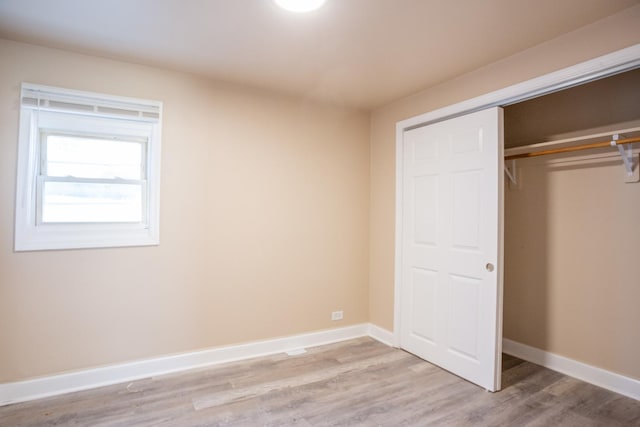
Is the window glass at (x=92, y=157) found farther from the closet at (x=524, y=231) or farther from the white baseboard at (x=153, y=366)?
the closet at (x=524, y=231)

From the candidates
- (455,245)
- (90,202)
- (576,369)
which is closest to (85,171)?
(90,202)

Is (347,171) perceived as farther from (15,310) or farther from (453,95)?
(15,310)

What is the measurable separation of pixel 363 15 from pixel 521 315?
2.98m

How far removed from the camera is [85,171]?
2.65m

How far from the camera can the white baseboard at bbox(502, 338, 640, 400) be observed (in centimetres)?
252

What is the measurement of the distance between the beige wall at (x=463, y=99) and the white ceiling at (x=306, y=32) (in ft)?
0.29

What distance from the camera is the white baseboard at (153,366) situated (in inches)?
94.3

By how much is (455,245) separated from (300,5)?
2154 mm

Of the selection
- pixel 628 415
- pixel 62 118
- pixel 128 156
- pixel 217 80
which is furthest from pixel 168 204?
pixel 628 415

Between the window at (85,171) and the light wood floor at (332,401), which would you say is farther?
the window at (85,171)

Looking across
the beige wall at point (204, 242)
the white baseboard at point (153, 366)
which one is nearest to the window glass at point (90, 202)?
the beige wall at point (204, 242)

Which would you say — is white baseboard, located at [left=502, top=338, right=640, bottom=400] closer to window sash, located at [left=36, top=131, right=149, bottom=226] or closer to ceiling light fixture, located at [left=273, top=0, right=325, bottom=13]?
ceiling light fixture, located at [left=273, top=0, right=325, bottom=13]

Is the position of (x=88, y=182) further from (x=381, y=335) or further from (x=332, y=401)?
(x=381, y=335)

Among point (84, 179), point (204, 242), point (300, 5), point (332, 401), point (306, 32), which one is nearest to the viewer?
point (300, 5)
